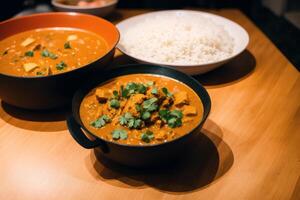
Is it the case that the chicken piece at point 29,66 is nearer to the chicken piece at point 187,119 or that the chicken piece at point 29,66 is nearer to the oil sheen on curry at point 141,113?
the oil sheen on curry at point 141,113

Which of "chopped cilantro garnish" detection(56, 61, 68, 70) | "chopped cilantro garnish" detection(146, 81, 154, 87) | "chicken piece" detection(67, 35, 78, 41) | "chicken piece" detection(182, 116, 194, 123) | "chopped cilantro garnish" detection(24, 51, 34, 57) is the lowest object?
"chicken piece" detection(67, 35, 78, 41)

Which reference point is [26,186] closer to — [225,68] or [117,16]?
[225,68]

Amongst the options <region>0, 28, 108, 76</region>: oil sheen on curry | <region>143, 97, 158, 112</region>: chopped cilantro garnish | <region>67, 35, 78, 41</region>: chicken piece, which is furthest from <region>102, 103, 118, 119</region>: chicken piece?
<region>67, 35, 78, 41</region>: chicken piece

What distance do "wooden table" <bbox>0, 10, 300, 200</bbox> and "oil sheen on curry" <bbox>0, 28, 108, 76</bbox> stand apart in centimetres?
19

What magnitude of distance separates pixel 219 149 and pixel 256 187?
8.3 inches

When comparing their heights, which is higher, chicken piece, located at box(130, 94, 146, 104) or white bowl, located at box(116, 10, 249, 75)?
chicken piece, located at box(130, 94, 146, 104)

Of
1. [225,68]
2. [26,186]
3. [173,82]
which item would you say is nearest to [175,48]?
[225,68]

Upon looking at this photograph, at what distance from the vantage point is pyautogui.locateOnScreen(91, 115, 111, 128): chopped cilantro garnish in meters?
1.16

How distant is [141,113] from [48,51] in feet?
2.23

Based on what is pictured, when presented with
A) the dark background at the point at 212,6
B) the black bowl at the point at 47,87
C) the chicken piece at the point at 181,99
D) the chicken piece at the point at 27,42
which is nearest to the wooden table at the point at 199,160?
the black bowl at the point at 47,87

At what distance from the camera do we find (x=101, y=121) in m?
1.17

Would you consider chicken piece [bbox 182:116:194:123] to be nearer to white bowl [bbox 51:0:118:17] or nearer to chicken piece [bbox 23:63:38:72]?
chicken piece [bbox 23:63:38:72]

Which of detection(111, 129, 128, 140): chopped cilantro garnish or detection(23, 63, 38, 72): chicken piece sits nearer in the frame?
detection(111, 129, 128, 140): chopped cilantro garnish

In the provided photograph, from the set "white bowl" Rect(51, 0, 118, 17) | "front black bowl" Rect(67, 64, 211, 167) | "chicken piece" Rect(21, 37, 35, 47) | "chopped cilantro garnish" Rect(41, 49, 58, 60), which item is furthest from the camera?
"white bowl" Rect(51, 0, 118, 17)
